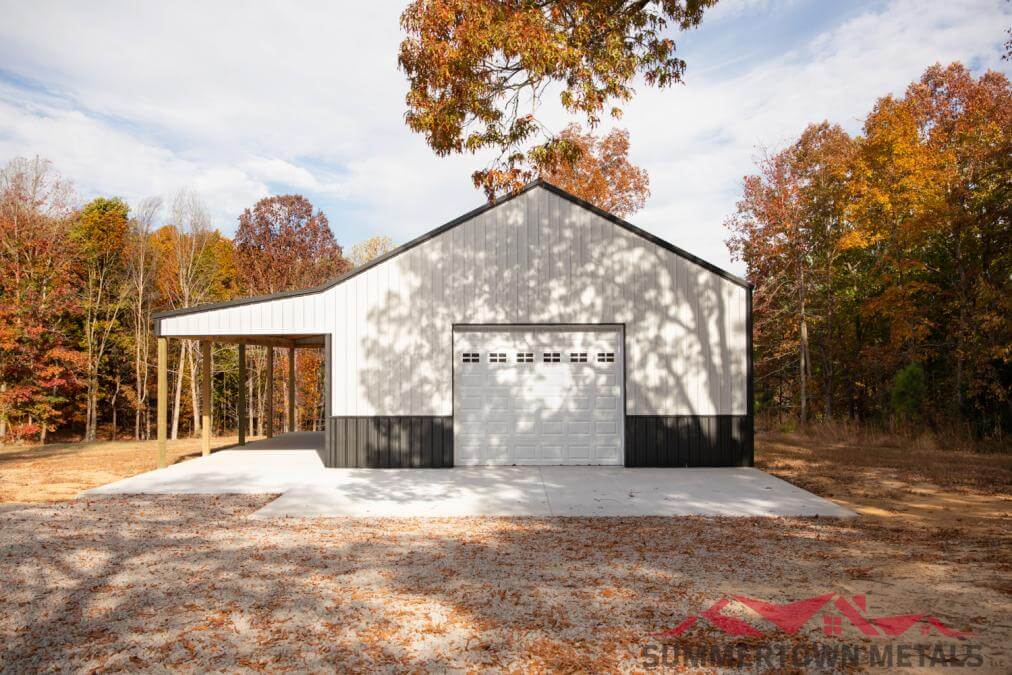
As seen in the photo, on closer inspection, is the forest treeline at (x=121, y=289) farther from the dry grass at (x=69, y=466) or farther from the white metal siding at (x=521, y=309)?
the white metal siding at (x=521, y=309)

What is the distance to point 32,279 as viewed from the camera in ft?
63.7

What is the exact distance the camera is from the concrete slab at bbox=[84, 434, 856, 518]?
789cm

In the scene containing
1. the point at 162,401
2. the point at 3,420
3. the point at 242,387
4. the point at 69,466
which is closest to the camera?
the point at 162,401

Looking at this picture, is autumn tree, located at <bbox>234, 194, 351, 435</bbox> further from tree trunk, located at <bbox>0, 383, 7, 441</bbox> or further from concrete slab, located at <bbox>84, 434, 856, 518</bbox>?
concrete slab, located at <bbox>84, 434, 856, 518</bbox>

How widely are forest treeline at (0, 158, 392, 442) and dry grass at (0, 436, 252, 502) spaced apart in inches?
121

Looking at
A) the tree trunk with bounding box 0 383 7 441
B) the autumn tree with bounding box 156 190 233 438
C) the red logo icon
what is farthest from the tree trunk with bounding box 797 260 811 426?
the tree trunk with bounding box 0 383 7 441

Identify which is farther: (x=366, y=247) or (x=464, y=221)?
(x=366, y=247)

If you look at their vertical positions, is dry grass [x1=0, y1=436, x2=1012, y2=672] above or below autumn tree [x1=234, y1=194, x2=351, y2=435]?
below

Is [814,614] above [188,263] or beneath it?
beneath

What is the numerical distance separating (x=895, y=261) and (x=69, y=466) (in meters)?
21.7

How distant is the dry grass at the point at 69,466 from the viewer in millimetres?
9500

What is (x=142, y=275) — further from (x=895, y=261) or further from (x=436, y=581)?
(x=895, y=261)

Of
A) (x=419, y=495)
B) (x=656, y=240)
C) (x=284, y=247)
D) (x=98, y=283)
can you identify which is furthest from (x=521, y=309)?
(x=98, y=283)

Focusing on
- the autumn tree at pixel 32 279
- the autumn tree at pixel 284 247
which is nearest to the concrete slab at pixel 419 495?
the autumn tree at pixel 32 279
